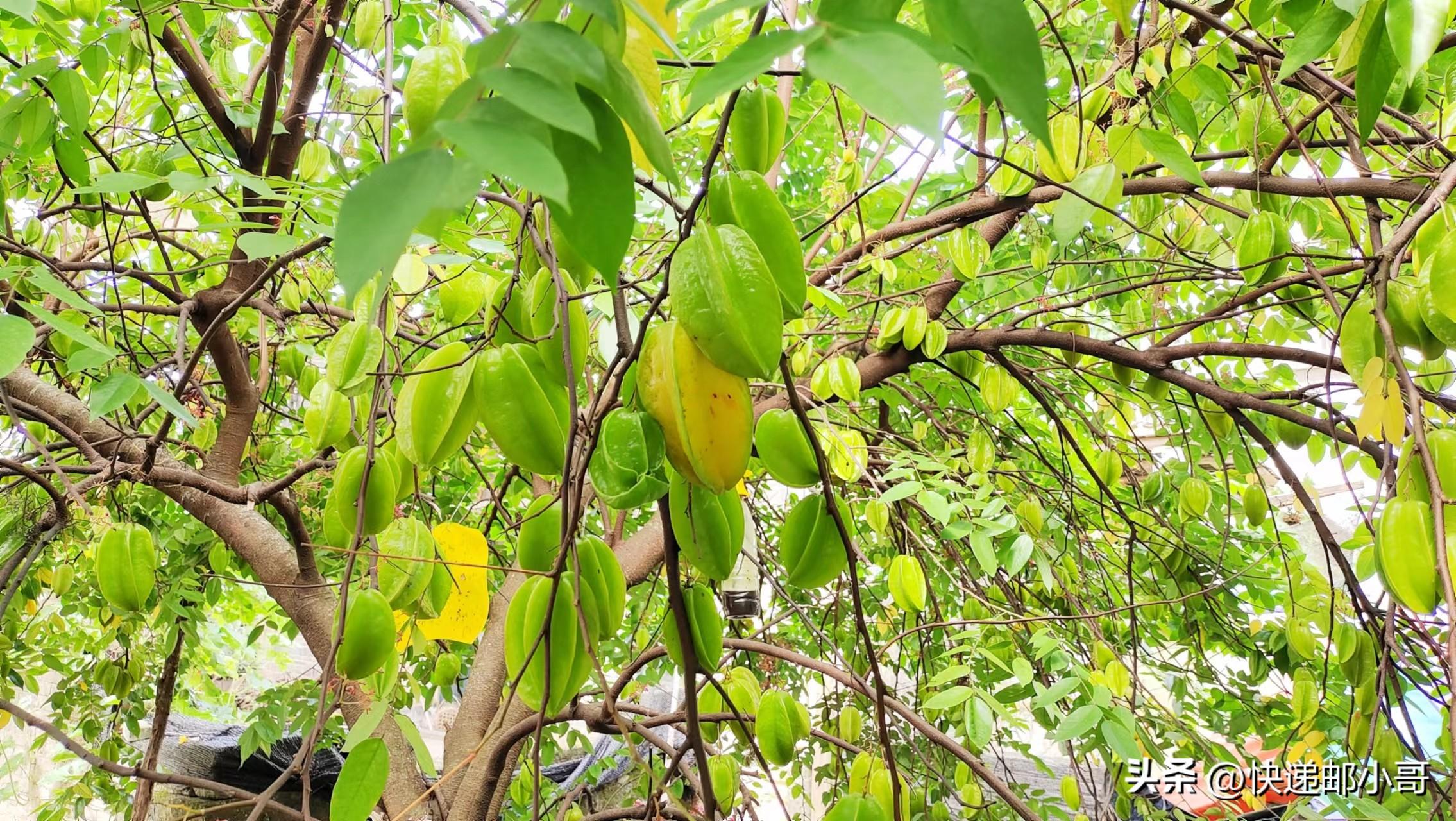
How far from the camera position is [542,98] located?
324 millimetres

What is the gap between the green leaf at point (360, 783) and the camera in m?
0.70

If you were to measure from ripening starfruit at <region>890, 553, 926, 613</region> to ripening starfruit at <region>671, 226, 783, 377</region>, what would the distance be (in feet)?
3.04

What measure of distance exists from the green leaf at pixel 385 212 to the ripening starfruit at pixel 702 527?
0.41 metres

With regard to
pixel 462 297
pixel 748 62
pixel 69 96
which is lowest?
pixel 748 62

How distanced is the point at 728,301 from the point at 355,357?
456mm

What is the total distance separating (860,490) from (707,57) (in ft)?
3.63

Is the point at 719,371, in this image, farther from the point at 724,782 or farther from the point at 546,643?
the point at 724,782

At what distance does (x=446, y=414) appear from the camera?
0.77m

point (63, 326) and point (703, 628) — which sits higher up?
point (63, 326)

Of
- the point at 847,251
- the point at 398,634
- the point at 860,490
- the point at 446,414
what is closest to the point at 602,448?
the point at 446,414

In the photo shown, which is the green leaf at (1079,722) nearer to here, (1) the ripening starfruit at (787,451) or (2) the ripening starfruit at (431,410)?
(1) the ripening starfruit at (787,451)

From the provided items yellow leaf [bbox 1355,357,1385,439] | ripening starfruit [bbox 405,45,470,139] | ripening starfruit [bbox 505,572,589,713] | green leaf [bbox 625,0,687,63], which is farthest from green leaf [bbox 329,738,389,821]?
yellow leaf [bbox 1355,357,1385,439]

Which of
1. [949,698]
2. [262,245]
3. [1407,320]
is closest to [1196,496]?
[949,698]

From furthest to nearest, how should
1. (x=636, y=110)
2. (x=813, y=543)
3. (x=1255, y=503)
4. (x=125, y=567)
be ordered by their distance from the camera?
(x=1255, y=503)
(x=125, y=567)
(x=813, y=543)
(x=636, y=110)
